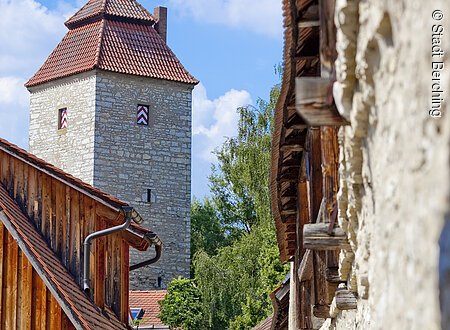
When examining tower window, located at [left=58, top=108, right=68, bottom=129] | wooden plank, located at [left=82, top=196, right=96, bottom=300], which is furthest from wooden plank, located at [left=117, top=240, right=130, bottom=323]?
tower window, located at [left=58, top=108, right=68, bottom=129]

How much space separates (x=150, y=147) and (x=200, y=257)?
5370 mm

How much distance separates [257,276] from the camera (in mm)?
36312

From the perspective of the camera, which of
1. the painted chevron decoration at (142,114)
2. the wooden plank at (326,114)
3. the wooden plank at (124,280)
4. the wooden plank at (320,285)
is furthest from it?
the painted chevron decoration at (142,114)

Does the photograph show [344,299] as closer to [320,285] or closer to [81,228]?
[320,285]

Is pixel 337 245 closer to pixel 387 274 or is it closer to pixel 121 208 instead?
pixel 387 274

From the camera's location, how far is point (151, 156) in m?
40.2

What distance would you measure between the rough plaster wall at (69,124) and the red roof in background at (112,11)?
255 centimetres

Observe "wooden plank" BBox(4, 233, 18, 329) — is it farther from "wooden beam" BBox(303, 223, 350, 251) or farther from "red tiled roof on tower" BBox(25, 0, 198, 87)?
"red tiled roof on tower" BBox(25, 0, 198, 87)

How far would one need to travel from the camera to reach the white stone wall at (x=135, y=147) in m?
39.5

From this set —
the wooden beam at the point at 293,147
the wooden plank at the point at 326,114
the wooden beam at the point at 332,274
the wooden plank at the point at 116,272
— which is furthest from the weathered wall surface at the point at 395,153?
the wooden plank at the point at 116,272

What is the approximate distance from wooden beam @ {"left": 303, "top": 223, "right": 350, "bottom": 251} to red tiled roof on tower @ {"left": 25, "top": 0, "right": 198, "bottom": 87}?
32.8 m

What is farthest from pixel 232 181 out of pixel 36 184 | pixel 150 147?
pixel 36 184

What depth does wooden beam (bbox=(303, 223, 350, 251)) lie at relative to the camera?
684 centimetres

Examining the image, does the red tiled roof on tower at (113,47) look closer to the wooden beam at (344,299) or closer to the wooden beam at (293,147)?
the wooden beam at (293,147)
